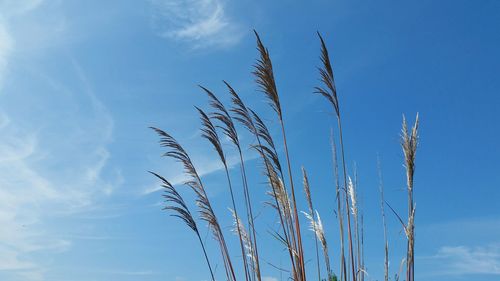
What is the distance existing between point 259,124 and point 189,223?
107 centimetres

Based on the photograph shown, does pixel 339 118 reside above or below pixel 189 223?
above

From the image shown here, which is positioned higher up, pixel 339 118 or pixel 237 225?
pixel 339 118

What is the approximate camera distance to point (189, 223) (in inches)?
164

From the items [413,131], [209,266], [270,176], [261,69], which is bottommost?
[209,266]

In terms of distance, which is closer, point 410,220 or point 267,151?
point 410,220

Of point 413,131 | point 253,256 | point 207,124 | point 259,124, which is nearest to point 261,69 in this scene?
point 259,124

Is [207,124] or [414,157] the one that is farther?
[207,124]

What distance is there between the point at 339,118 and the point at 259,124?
597 mm

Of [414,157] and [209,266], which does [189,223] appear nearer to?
[209,266]

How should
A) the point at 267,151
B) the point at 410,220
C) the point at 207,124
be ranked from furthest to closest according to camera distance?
the point at 207,124, the point at 267,151, the point at 410,220

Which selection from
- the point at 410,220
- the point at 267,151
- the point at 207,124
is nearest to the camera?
the point at 410,220

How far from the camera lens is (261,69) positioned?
3568 millimetres

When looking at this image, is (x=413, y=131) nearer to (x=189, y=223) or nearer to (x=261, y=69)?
(x=261, y=69)

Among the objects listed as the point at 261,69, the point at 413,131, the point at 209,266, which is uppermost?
the point at 261,69
